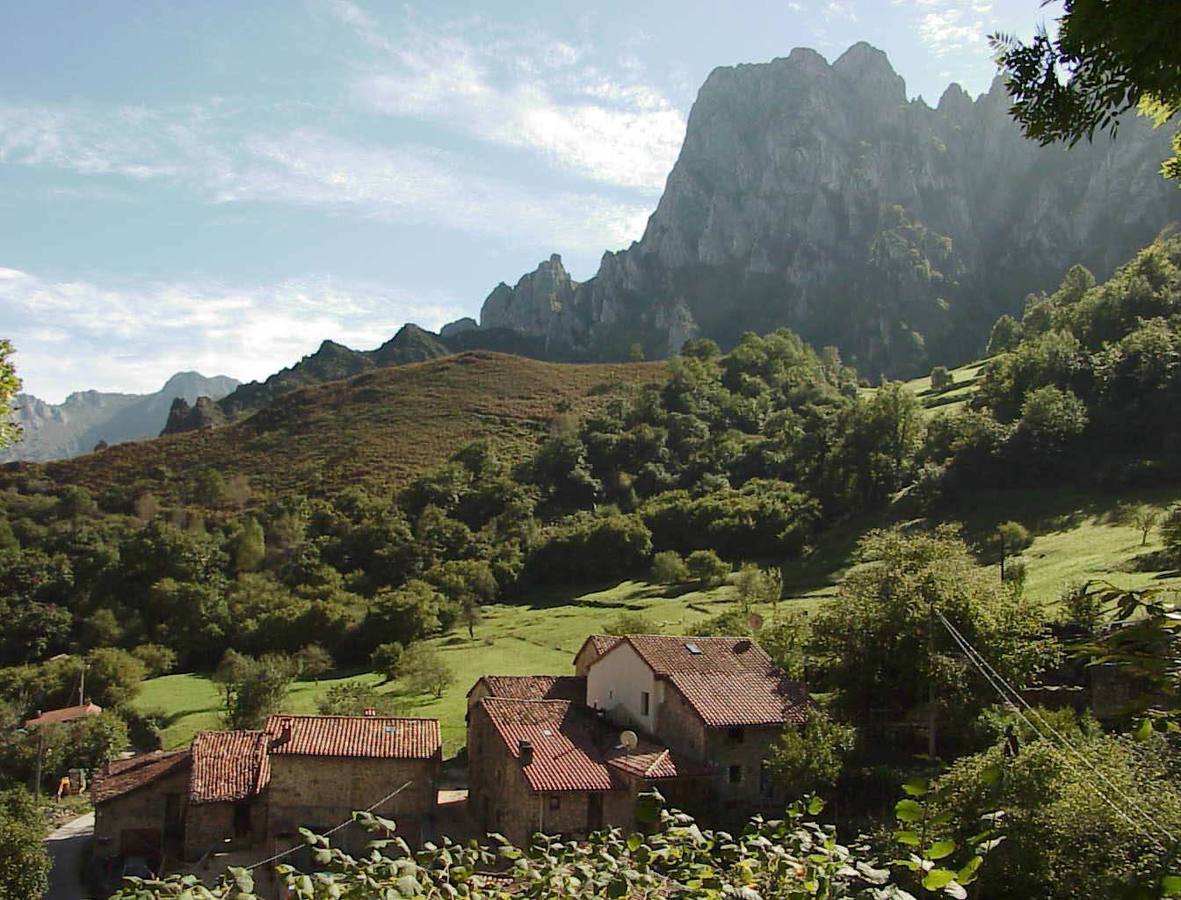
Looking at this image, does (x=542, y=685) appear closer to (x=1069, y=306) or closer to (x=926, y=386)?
(x=1069, y=306)

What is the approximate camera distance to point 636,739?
1078 inches

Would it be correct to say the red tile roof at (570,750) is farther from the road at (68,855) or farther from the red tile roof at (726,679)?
the road at (68,855)

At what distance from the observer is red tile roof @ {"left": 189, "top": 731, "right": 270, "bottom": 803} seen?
1163 inches

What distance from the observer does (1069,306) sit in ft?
289

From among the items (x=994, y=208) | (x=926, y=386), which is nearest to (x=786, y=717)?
(x=926, y=386)

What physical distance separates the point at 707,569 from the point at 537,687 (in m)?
28.7

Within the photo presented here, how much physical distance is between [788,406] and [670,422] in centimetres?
1420

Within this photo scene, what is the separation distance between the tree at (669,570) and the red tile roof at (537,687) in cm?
2789

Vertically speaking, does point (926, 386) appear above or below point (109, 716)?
above

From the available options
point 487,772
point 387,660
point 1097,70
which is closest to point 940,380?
point 387,660

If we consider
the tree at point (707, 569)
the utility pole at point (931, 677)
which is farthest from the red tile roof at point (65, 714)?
the utility pole at point (931, 677)

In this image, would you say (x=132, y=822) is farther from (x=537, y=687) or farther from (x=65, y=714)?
(x=65, y=714)

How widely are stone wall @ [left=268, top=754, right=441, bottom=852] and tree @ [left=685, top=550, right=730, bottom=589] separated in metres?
34.7

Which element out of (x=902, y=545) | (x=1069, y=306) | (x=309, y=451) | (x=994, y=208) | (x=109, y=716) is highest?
(x=994, y=208)
